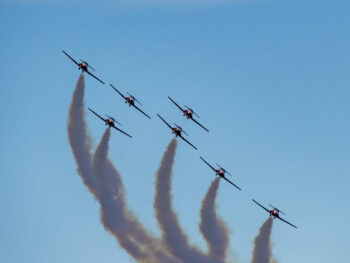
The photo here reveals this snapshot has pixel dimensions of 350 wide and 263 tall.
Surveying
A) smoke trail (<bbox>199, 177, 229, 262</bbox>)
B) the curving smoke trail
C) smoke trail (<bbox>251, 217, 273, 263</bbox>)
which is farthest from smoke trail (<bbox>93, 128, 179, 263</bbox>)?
smoke trail (<bbox>251, 217, 273, 263</bbox>)

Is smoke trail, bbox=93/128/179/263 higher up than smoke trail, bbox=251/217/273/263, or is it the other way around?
smoke trail, bbox=251/217/273/263

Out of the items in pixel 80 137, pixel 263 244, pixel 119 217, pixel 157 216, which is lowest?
pixel 119 217

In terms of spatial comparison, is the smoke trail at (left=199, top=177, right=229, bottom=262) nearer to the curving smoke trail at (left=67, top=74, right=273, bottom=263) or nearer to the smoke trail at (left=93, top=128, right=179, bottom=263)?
the curving smoke trail at (left=67, top=74, right=273, bottom=263)

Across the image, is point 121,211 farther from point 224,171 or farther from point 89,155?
point 224,171

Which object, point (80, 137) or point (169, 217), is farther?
point (80, 137)

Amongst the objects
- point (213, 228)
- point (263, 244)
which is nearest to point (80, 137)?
point (213, 228)

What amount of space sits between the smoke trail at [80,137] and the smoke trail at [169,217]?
942 centimetres

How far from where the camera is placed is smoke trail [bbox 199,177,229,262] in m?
96.1

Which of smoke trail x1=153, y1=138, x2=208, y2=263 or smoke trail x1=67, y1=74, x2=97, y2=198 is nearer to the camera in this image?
smoke trail x1=153, y1=138, x2=208, y2=263

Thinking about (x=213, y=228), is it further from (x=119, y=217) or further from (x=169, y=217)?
(x=119, y=217)

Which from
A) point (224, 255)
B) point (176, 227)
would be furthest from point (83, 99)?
point (224, 255)

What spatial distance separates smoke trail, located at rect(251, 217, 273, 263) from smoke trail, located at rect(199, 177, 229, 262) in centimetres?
423

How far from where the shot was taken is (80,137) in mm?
98625

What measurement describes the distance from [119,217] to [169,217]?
7.17 metres
